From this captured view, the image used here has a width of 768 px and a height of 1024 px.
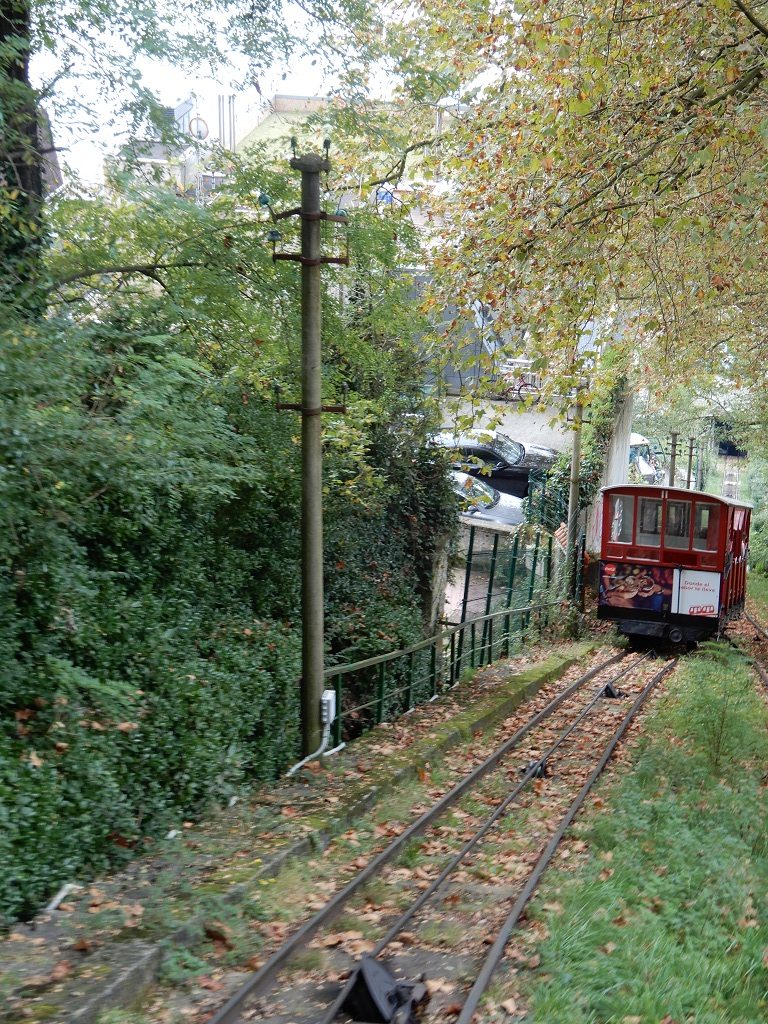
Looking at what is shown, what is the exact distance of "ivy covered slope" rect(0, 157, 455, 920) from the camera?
20.0ft

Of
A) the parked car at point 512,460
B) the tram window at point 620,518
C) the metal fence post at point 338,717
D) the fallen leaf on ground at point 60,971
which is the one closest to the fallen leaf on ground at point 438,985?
the fallen leaf on ground at point 60,971

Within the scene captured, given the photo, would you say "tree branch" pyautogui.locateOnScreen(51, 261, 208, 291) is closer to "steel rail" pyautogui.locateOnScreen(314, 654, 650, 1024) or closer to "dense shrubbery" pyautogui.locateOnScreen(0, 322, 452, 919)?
"dense shrubbery" pyautogui.locateOnScreen(0, 322, 452, 919)

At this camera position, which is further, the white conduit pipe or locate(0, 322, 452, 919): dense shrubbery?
the white conduit pipe

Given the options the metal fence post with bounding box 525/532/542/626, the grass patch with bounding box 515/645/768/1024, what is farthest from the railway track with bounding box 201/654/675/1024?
the metal fence post with bounding box 525/532/542/626

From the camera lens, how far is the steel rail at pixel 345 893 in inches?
200

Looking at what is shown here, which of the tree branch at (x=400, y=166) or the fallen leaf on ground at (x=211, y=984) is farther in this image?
the tree branch at (x=400, y=166)

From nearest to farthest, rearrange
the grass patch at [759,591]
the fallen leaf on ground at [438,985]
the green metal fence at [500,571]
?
1. the fallen leaf on ground at [438,985]
2. the green metal fence at [500,571]
3. the grass patch at [759,591]

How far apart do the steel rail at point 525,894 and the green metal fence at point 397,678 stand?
8.69 feet

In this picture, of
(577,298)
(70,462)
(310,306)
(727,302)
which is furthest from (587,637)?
(70,462)

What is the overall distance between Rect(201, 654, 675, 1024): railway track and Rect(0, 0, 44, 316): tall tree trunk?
4809 millimetres

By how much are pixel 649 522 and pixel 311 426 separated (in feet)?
39.0

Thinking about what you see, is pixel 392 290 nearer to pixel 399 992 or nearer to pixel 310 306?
pixel 310 306

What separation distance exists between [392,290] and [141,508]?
4.20 meters

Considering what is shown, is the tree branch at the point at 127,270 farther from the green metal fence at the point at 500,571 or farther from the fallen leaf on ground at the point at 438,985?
the green metal fence at the point at 500,571
